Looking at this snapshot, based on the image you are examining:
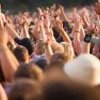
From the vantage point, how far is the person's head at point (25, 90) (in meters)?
2.24

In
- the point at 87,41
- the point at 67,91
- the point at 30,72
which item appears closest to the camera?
the point at 67,91

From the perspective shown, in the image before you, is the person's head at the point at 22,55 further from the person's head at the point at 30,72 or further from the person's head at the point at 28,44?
the person's head at the point at 30,72

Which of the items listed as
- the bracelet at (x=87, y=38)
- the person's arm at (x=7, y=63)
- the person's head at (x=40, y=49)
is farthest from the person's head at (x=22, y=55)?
the bracelet at (x=87, y=38)

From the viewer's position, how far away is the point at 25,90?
7.59 feet

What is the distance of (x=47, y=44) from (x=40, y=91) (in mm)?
3869

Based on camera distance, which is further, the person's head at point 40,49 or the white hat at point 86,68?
the person's head at point 40,49

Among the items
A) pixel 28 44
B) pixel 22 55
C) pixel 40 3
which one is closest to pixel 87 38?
→ pixel 28 44

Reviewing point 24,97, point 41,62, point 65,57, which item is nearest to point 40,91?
point 24,97

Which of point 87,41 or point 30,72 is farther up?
point 30,72

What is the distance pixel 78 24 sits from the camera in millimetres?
8375

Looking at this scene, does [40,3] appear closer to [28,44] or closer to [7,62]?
[28,44]

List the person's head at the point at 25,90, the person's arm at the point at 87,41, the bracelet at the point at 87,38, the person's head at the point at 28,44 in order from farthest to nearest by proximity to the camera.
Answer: the bracelet at the point at 87,38 < the person's arm at the point at 87,41 < the person's head at the point at 28,44 < the person's head at the point at 25,90

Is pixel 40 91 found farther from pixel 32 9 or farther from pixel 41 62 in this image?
pixel 32 9

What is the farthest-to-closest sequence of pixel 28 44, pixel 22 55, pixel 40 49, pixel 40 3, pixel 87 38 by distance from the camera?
pixel 40 3, pixel 87 38, pixel 28 44, pixel 40 49, pixel 22 55
